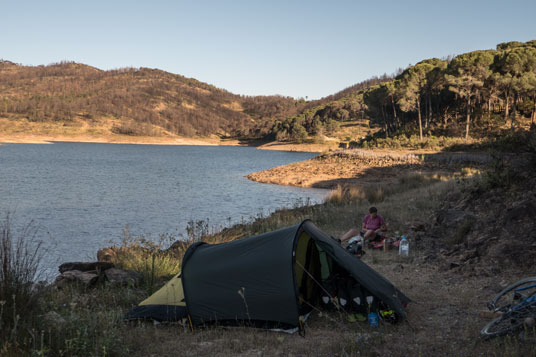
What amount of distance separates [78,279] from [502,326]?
21.5 ft

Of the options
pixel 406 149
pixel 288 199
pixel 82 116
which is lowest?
pixel 288 199

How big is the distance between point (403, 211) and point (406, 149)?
96.1 ft

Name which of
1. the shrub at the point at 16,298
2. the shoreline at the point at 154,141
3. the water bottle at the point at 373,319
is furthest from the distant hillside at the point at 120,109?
the water bottle at the point at 373,319

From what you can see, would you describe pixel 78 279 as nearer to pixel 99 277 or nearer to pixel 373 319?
pixel 99 277

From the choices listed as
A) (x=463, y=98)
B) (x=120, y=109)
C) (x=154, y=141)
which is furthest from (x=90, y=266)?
(x=120, y=109)

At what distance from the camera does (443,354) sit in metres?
4.46

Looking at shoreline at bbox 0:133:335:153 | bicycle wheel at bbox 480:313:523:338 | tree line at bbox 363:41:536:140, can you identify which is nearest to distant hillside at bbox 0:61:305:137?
shoreline at bbox 0:133:335:153

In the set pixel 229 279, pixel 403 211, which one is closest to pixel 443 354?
pixel 229 279

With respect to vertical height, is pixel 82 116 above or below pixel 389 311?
above

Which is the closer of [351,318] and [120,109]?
[351,318]

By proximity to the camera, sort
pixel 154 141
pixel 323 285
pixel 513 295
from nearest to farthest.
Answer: pixel 513 295, pixel 323 285, pixel 154 141

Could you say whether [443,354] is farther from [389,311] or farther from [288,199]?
[288,199]

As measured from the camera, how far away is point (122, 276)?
7691 mm

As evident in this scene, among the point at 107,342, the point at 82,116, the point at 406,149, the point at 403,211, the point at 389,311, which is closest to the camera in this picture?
the point at 107,342
